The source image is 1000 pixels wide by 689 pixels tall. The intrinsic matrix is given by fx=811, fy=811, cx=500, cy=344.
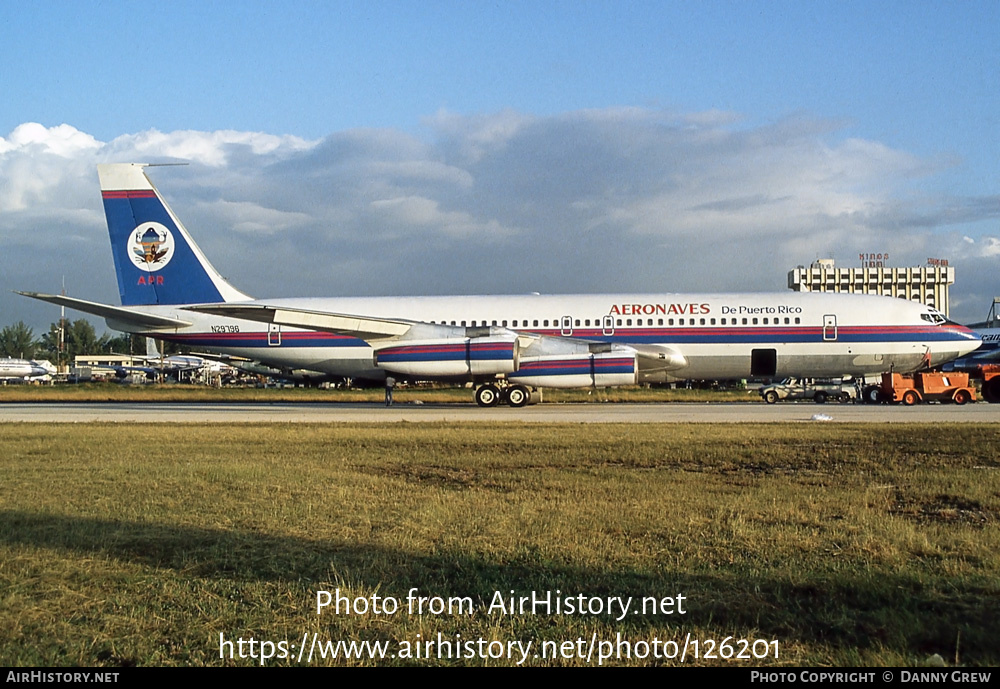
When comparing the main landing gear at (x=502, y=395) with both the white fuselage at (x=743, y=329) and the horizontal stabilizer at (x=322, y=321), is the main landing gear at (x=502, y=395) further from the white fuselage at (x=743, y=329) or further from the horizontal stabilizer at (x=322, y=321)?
the horizontal stabilizer at (x=322, y=321)

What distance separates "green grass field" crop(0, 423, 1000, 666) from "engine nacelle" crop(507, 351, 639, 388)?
37.0ft

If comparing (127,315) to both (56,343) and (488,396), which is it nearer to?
(488,396)

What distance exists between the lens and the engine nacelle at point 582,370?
922 inches

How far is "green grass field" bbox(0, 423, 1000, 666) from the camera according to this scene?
169 inches

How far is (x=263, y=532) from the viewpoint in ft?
22.6

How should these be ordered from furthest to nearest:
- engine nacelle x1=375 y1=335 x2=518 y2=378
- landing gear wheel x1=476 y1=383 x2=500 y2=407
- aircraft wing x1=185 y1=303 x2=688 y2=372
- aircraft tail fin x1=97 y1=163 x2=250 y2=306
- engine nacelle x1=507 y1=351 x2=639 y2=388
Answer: aircraft tail fin x1=97 y1=163 x2=250 y2=306
landing gear wheel x1=476 y1=383 x2=500 y2=407
aircraft wing x1=185 y1=303 x2=688 y2=372
engine nacelle x1=375 y1=335 x2=518 y2=378
engine nacelle x1=507 y1=351 x2=639 y2=388

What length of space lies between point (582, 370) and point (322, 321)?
8042 mm

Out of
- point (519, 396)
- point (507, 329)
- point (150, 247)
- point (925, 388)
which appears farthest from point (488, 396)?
point (925, 388)

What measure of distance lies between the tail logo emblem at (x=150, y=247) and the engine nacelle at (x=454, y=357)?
10152mm

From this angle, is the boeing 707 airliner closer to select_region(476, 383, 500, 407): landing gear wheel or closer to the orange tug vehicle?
select_region(476, 383, 500, 407): landing gear wheel

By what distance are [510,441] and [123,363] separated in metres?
122

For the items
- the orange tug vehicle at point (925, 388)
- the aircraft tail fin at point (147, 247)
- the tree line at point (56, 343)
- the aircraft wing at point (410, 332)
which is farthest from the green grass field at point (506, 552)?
the tree line at point (56, 343)

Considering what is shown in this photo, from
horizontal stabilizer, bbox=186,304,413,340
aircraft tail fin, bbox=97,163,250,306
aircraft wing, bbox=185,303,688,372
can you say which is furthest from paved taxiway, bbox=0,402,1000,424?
aircraft tail fin, bbox=97,163,250,306
